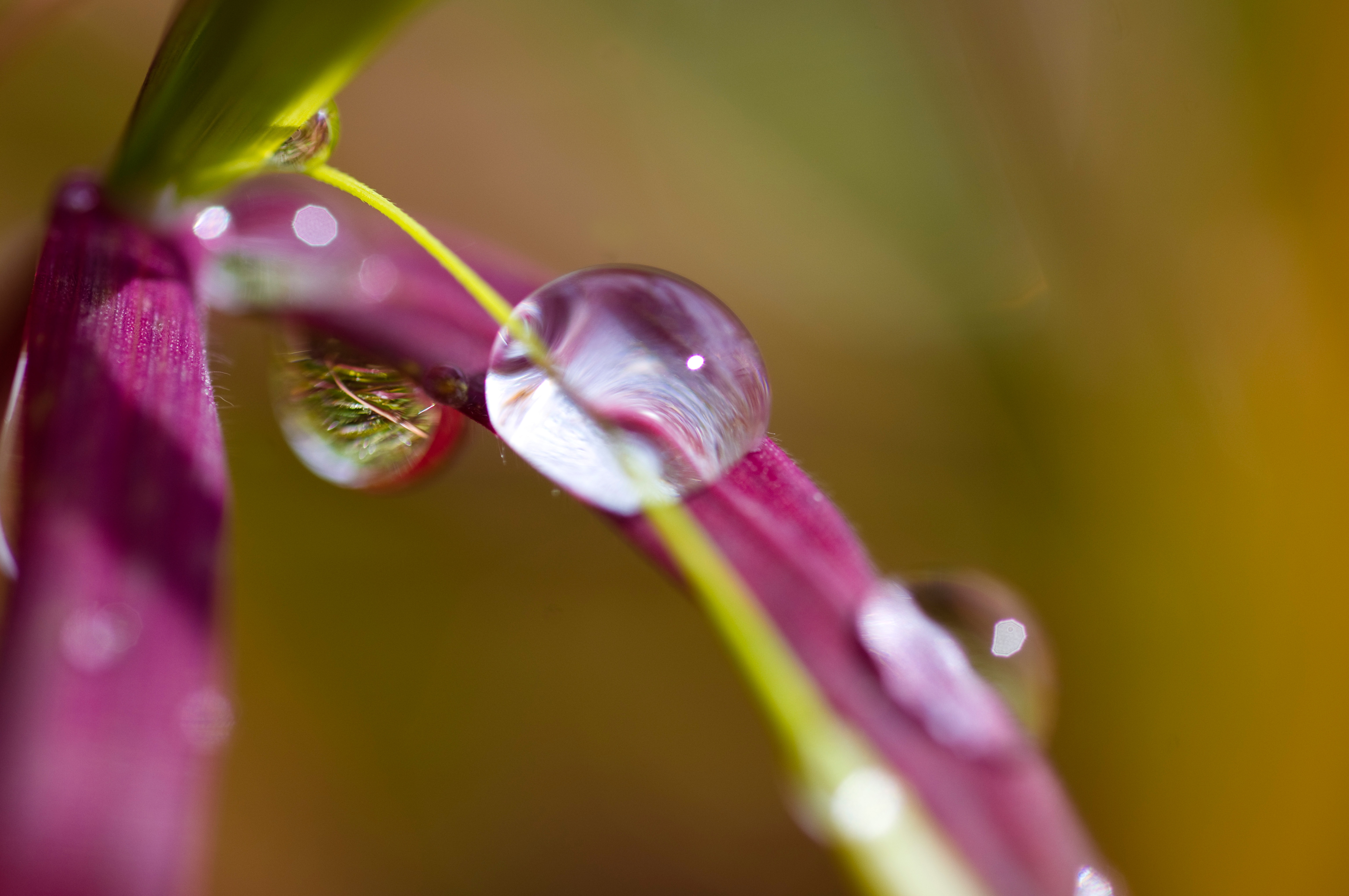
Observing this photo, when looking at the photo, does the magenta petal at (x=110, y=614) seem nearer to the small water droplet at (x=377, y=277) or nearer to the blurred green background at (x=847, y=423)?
the small water droplet at (x=377, y=277)

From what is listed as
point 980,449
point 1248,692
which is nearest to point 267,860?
point 980,449

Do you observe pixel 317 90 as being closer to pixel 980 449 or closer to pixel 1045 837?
pixel 1045 837

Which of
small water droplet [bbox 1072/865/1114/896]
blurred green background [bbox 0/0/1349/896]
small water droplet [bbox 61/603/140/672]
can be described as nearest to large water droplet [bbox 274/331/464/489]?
small water droplet [bbox 61/603/140/672]

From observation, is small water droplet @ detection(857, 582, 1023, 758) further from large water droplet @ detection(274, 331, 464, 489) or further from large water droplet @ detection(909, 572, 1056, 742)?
large water droplet @ detection(274, 331, 464, 489)

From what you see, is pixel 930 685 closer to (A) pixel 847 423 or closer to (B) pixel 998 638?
(B) pixel 998 638

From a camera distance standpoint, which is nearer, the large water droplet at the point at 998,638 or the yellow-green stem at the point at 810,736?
the yellow-green stem at the point at 810,736

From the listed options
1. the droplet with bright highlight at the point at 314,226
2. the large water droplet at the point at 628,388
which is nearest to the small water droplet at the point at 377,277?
the droplet with bright highlight at the point at 314,226
